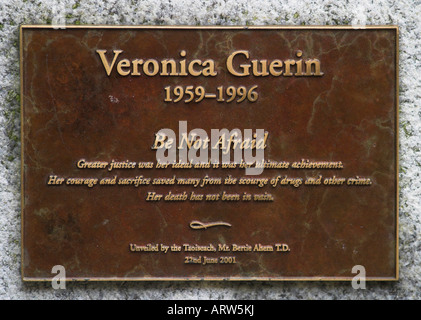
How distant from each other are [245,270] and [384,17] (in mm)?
2088

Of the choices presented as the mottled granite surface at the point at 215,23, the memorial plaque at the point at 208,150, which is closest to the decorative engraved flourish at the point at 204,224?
the memorial plaque at the point at 208,150

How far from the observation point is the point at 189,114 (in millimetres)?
3029

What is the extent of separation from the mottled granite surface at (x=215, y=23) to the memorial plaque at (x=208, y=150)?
0.14 meters

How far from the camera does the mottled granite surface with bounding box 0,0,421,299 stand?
309 centimetres

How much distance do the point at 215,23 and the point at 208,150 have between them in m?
0.92

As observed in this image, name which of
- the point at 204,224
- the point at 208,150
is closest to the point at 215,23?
the point at 208,150

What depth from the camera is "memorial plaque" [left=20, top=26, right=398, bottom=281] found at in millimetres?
3012

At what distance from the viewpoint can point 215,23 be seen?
3.09 meters

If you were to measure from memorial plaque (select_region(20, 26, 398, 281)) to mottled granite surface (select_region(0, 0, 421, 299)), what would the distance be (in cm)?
14

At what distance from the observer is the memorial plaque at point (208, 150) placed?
301cm

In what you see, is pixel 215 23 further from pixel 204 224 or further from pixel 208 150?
pixel 204 224

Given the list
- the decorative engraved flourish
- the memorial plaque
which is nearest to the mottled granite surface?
the memorial plaque

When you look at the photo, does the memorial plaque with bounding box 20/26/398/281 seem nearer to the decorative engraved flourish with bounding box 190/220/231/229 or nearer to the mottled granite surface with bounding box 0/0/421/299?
the decorative engraved flourish with bounding box 190/220/231/229

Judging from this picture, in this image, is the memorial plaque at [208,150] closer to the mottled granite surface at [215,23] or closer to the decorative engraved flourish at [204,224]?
the decorative engraved flourish at [204,224]
